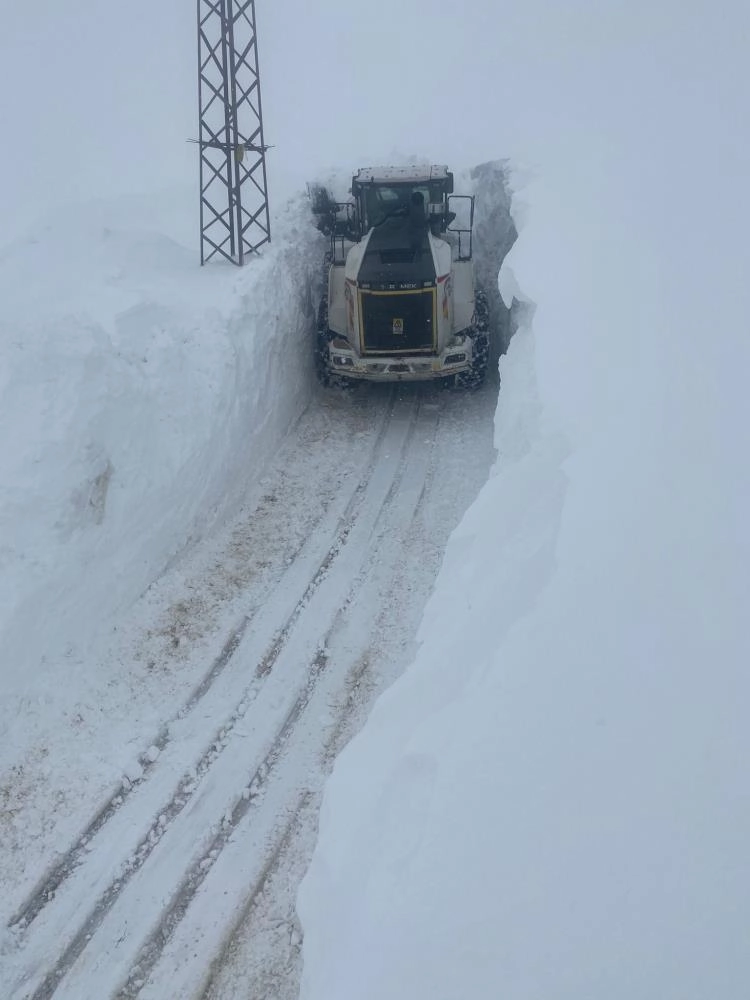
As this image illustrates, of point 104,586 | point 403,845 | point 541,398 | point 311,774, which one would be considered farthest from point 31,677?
point 541,398

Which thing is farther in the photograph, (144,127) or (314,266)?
(144,127)

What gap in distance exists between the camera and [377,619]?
24.4 feet

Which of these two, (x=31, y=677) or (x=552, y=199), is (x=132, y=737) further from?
(x=552, y=199)

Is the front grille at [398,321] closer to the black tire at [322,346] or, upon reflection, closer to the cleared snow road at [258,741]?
the black tire at [322,346]

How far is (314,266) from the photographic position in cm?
1240

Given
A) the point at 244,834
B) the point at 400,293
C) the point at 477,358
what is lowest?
the point at 244,834

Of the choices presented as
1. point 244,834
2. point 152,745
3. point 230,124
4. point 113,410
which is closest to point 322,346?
point 230,124

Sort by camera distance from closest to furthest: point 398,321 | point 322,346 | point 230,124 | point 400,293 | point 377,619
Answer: point 377,619
point 400,293
point 398,321
point 230,124
point 322,346

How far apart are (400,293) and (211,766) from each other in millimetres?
6805

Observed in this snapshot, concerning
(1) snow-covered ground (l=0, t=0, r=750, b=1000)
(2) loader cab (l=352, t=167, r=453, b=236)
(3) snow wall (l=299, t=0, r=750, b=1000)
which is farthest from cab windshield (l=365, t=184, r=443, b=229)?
(3) snow wall (l=299, t=0, r=750, b=1000)

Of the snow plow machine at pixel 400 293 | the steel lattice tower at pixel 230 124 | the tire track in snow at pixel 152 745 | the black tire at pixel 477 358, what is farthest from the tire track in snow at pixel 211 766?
the steel lattice tower at pixel 230 124

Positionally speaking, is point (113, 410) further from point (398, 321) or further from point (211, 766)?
point (398, 321)

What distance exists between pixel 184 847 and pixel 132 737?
1.10 meters

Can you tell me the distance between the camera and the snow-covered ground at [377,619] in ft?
11.0
